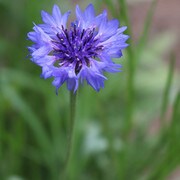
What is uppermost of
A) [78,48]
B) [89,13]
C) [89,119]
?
[89,13]

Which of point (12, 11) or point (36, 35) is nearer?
point (36, 35)

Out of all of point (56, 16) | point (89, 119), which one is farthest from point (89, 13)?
point (89, 119)

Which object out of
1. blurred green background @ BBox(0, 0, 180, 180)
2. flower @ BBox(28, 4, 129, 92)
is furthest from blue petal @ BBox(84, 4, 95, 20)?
blurred green background @ BBox(0, 0, 180, 180)

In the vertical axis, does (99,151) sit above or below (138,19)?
below

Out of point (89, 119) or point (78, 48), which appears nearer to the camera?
point (78, 48)

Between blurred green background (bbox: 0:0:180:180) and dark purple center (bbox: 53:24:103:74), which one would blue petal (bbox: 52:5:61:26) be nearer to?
dark purple center (bbox: 53:24:103:74)

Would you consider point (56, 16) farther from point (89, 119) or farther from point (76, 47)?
point (89, 119)

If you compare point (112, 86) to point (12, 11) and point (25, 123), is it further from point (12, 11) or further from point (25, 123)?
point (12, 11)

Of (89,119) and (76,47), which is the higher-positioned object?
(76,47)

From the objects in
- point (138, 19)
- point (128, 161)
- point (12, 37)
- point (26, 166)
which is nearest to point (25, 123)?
point (26, 166)
